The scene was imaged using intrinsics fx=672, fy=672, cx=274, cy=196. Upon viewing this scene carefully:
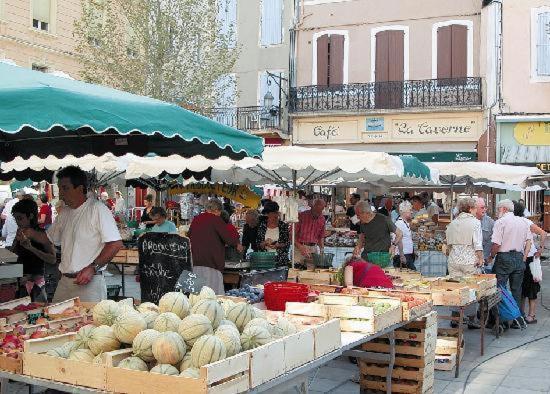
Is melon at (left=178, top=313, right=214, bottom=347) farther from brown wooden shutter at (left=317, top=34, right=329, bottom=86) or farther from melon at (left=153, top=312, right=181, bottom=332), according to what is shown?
brown wooden shutter at (left=317, top=34, right=329, bottom=86)

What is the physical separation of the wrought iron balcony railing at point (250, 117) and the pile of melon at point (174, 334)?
2166 centimetres

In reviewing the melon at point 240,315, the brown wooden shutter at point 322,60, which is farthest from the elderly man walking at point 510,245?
the brown wooden shutter at point 322,60

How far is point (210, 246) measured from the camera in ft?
27.7

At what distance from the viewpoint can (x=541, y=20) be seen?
19.9 metres

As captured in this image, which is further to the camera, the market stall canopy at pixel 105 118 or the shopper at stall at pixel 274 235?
the shopper at stall at pixel 274 235

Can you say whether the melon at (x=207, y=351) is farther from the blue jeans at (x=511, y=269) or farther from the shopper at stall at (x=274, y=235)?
the blue jeans at (x=511, y=269)

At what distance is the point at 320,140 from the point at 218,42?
537cm

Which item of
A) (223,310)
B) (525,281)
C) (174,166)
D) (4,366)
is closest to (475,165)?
(525,281)

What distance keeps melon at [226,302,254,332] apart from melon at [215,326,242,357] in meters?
0.39

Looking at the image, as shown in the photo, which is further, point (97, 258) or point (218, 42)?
point (218, 42)

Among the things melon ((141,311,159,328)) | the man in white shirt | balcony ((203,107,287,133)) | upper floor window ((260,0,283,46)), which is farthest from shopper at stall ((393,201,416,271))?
upper floor window ((260,0,283,46))

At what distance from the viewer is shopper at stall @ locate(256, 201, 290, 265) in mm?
10086

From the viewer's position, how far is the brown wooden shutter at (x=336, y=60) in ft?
80.5

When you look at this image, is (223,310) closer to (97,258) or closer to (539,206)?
(97,258)
